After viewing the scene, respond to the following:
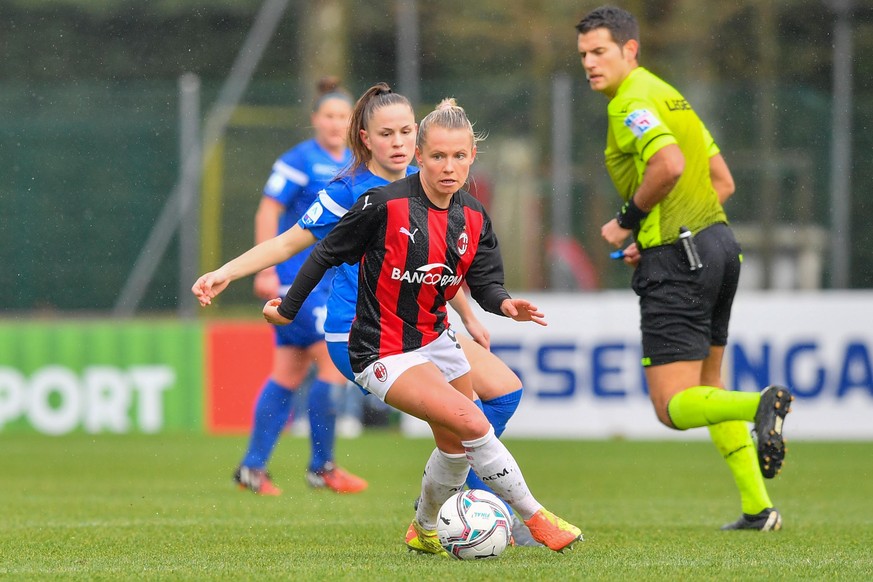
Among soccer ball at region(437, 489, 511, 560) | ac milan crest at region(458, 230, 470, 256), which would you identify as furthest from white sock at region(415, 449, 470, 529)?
ac milan crest at region(458, 230, 470, 256)

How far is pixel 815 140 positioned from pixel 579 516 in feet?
25.8

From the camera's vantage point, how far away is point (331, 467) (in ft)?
26.4

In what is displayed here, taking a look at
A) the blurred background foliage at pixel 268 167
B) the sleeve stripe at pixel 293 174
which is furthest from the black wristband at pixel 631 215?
the blurred background foliage at pixel 268 167

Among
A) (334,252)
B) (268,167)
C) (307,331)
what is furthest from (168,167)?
(334,252)

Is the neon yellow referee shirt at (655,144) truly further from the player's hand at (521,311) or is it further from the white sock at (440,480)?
the white sock at (440,480)

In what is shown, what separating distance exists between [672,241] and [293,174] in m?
2.48

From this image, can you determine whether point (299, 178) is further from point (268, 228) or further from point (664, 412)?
point (664, 412)

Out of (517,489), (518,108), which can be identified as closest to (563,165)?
(518,108)

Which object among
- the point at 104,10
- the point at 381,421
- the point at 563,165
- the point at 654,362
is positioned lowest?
the point at 381,421

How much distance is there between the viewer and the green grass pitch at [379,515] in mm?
4992

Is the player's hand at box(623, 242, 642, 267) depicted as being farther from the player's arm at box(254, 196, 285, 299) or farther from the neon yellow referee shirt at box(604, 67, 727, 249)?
the player's arm at box(254, 196, 285, 299)

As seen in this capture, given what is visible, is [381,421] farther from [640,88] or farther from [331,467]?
[640,88]

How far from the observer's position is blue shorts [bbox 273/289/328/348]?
26.0 feet

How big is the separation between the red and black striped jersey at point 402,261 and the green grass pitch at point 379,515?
0.83 meters
